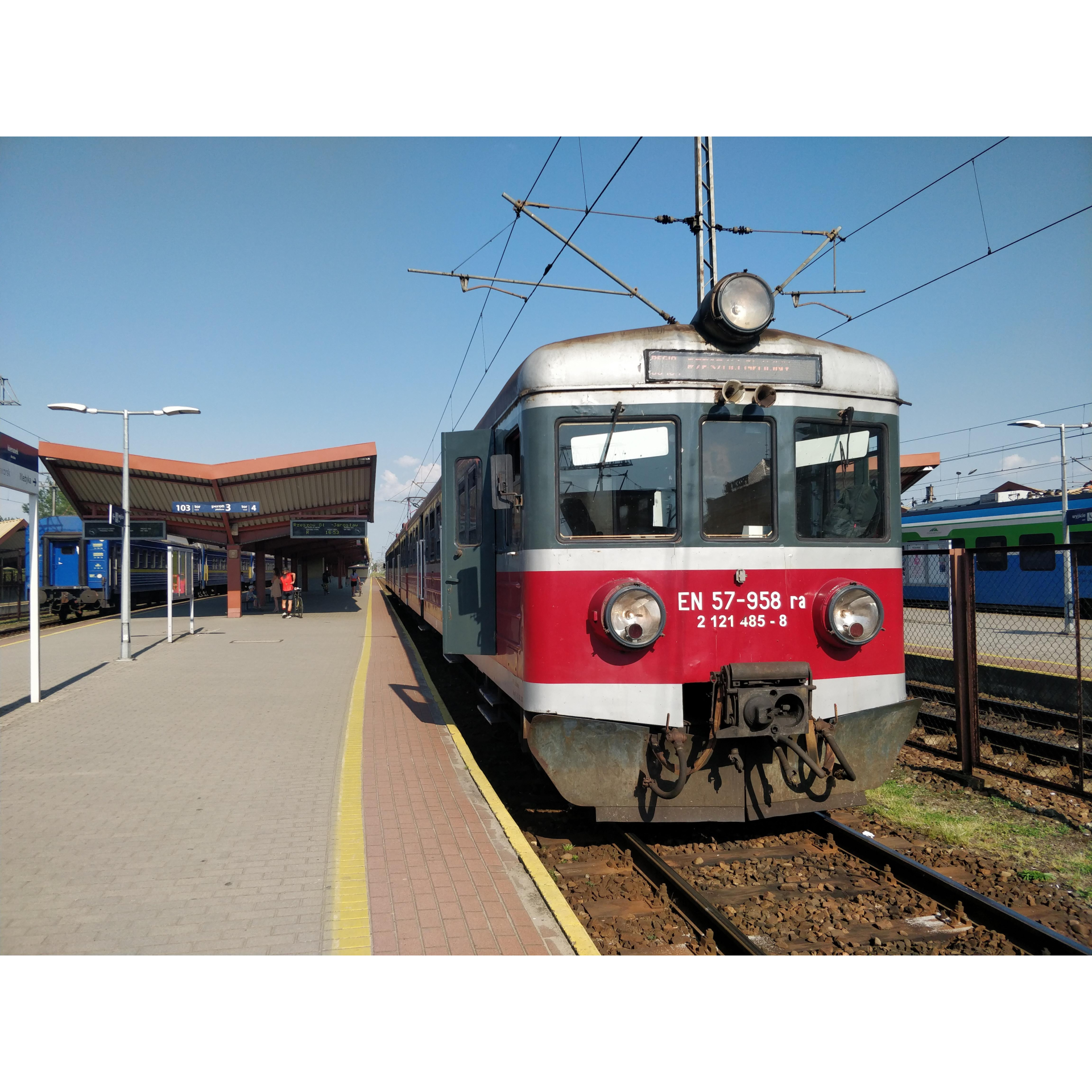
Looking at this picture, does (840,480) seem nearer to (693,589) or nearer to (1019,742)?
(693,589)

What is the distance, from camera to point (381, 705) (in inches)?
381

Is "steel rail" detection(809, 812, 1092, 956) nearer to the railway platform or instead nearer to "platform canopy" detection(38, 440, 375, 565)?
the railway platform

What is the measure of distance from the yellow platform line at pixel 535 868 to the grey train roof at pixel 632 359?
8.97 feet

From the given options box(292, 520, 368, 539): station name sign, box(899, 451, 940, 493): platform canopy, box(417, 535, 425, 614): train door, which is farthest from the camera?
box(292, 520, 368, 539): station name sign

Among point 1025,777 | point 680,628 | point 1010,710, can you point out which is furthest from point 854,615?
point 1010,710

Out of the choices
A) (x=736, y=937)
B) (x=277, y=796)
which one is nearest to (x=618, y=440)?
(x=736, y=937)

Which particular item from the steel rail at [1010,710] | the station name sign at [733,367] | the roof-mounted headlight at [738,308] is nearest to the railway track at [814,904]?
the station name sign at [733,367]

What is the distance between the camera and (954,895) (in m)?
4.21

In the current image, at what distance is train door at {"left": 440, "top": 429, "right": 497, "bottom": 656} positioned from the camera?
600 cm

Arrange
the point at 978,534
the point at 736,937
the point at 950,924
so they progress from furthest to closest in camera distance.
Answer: the point at 978,534
the point at 950,924
the point at 736,937

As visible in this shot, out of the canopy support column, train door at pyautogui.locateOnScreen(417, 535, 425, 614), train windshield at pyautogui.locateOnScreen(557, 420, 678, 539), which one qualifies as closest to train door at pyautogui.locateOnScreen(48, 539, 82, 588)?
the canopy support column

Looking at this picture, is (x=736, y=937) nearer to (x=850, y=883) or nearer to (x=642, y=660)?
(x=850, y=883)

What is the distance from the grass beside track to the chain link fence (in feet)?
2.18

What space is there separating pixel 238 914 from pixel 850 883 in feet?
10.9
